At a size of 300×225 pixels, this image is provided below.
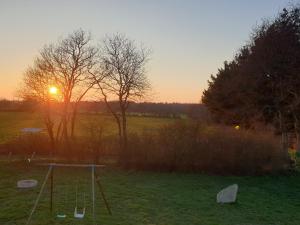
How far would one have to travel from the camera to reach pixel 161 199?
13758 mm

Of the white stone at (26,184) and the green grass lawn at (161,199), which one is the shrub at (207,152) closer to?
the green grass lawn at (161,199)

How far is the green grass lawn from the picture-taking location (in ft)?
35.4

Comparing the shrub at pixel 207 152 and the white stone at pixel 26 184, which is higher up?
the shrub at pixel 207 152

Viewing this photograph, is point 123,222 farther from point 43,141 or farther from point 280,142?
point 43,141

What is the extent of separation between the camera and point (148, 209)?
12.0m

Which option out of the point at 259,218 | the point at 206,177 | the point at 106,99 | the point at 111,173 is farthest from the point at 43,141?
the point at 259,218

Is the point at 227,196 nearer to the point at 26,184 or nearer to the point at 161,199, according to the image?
the point at 161,199

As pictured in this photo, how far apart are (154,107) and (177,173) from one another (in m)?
44.0

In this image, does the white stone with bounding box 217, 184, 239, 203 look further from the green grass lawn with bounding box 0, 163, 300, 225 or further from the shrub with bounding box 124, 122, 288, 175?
the shrub with bounding box 124, 122, 288, 175

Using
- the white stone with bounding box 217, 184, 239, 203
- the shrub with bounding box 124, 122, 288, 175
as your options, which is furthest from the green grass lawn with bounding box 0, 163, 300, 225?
the shrub with bounding box 124, 122, 288, 175

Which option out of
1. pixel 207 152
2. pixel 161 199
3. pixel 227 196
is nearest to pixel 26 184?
pixel 161 199

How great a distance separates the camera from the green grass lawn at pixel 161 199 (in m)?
10.8

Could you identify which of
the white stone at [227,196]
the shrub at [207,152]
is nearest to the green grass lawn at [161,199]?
the white stone at [227,196]

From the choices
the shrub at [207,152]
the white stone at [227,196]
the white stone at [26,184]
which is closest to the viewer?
the white stone at [227,196]
